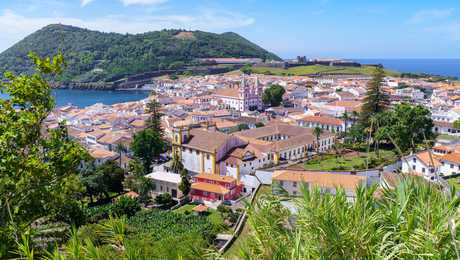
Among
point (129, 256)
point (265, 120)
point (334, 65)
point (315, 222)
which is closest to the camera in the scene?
point (129, 256)

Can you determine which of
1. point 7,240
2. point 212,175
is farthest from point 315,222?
point 212,175

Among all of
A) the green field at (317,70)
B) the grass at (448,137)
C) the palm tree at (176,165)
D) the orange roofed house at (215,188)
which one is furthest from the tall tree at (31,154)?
the green field at (317,70)

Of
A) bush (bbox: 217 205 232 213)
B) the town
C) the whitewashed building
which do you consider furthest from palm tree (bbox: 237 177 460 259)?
the whitewashed building

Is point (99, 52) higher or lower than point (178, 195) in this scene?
higher

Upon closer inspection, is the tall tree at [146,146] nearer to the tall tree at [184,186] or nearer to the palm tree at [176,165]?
the palm tree at [176,165]

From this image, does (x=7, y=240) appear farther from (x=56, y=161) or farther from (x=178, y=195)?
(x=178, y=195)

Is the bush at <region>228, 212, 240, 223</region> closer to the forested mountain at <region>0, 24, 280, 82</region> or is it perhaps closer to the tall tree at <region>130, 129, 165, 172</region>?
the tall tree at <region>130, 129, 165, 172</region>
